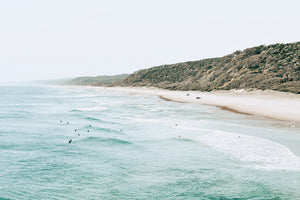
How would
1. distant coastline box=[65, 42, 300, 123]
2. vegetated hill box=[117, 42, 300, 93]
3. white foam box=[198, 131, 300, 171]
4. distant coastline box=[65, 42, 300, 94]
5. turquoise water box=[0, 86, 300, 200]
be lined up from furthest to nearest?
vegetated hill box=[117, 42, 300, 93] → distant coastline box=[65, 42, 300, 94] → distant coastline box=[65, 42, 300, 123] → white foam box=[198, 131, 300, 171] → turquoise water box=[0, 86, 300, 200]

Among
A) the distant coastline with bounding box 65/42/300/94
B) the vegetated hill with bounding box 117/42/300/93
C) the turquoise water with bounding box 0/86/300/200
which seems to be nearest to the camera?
the turquoise water with bounding box 0/86/300/200

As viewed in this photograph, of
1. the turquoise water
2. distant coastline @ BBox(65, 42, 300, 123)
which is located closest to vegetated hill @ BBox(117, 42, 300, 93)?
distant coastline @ BBox(65, 42, 300, 123)

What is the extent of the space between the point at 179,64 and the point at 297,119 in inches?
4038

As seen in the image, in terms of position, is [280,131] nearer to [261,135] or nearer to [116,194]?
[261,135]

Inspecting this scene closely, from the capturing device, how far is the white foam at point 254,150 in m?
12.3

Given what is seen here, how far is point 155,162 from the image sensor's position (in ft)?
43.2

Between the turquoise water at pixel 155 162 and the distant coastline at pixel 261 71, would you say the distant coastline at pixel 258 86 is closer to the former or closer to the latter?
the distant coastline at pixel 261 71

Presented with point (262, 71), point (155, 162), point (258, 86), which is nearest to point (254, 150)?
point (155, 162)

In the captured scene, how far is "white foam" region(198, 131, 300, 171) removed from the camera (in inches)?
483

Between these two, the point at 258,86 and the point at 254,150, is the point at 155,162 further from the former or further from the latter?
the point at 258,86

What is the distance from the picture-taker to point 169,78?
109875mm

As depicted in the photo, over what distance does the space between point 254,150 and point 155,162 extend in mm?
5376

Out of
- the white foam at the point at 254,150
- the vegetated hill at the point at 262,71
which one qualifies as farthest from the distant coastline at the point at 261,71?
the white foam at the point at 254,150

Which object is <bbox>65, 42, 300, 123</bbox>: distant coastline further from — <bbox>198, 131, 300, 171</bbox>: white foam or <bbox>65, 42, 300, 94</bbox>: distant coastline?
<bbox>198, 131, 300, 171</bbox>: white foam
